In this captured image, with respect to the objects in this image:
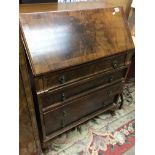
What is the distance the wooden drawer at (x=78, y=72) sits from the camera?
112cm

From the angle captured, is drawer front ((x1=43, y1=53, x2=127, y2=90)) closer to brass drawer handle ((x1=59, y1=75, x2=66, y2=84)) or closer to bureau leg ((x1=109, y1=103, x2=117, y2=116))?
brass drawer handle ((x1=59, y1=75, x2=66, y2=84))

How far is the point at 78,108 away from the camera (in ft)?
4.92

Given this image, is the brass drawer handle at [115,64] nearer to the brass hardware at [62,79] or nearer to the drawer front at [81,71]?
the drawer front at [81,71]

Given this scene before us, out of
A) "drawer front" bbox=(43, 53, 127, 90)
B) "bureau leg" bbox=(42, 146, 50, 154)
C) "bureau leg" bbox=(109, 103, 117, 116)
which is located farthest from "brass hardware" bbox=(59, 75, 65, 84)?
"bureau leg" bbox=(109, 103, 117, 116)

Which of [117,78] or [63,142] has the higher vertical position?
[117,78]

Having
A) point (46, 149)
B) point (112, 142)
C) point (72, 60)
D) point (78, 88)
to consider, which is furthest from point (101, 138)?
point (72, 60)

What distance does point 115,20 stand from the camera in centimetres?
143

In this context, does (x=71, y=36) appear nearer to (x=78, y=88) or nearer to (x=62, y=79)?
(x=62, y=79)

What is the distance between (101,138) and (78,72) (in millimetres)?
778

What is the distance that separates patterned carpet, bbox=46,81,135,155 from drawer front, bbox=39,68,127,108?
507 millimetres

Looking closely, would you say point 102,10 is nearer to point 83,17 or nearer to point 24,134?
point 83,17

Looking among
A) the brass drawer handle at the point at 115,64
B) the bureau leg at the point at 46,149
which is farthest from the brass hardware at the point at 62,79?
the bureau leg at the point at 46,149
